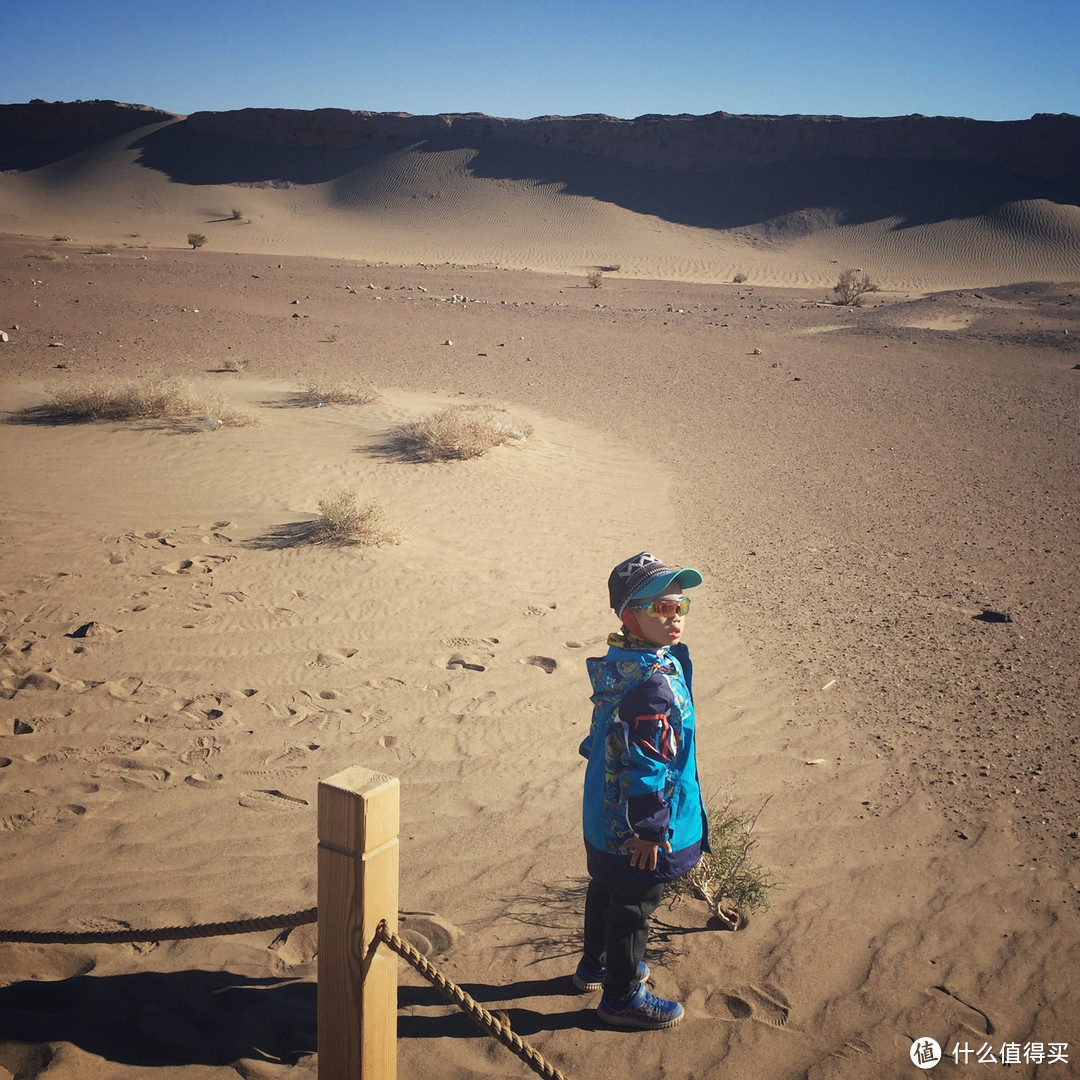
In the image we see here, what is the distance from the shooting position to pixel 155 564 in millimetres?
6484

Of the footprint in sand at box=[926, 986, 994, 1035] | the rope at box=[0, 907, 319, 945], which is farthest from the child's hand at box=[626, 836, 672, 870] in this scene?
the footprint in sand at box=[926, 986, 994, 1035]

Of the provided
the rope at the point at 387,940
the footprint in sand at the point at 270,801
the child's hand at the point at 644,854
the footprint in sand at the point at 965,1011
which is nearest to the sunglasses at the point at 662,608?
the child's hand at the point at 644,854

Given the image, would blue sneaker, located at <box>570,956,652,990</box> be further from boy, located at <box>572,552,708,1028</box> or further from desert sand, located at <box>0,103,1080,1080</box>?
boy, located at <box>572,552,708,1028</box>

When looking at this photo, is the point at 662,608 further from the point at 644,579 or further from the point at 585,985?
the point at 585,985

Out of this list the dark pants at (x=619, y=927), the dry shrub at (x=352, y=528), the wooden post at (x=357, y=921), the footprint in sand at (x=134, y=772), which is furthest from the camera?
the dry shrub at (x=352, y=528)

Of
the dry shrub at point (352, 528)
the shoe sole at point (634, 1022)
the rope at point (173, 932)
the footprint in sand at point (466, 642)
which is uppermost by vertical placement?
the dry shrub at point (352, 528)

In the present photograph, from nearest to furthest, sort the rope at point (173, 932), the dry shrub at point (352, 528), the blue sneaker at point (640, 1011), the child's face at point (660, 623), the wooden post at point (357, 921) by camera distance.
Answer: the wooden post at point (357, 921) < the rope at point (173, 932) < the child's face at point (660, 623) < the blue sneaker at point (640, 1011) < the dry shrub at point (352, 528)

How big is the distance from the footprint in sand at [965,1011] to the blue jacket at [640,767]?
119 centimetres

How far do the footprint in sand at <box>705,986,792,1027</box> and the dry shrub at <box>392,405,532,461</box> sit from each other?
7236mm

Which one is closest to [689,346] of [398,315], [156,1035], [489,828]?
[398,315]

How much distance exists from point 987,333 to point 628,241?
36.1m

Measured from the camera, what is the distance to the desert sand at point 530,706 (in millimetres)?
2908

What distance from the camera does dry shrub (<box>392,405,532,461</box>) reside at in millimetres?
9609

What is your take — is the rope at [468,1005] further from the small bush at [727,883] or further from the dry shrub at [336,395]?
the dry shrub at [336,395]
